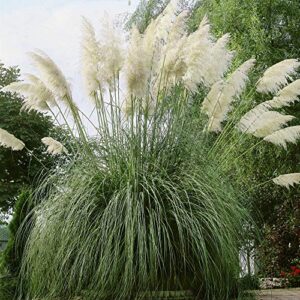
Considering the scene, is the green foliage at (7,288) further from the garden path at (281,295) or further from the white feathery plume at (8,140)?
the garden path at (281,295)

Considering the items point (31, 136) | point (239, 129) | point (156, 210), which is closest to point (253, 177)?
point (239, 129)

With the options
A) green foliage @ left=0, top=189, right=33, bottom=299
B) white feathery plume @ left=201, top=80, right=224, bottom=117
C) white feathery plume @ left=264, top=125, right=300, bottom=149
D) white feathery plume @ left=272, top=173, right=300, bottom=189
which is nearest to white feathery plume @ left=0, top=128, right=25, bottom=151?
green foliage @ left=0, top=189, right=33, bottom=299

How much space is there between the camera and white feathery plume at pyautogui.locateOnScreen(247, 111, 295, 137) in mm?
4459

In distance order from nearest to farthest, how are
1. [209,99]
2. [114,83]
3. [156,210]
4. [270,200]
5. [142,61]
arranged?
[156,210], [142,61], [114,83], [209,99], [270,200]

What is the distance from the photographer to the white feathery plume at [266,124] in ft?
14.6

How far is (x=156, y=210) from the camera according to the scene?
347 cm

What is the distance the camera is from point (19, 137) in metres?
10.6

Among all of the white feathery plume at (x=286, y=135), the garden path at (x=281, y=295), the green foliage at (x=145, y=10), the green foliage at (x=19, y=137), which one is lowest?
the garden path at (x=281, y=295)

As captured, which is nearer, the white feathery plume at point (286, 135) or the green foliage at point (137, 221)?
the green foliage at point (137, 221)

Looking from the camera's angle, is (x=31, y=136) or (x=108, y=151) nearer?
(x=108, y=151)

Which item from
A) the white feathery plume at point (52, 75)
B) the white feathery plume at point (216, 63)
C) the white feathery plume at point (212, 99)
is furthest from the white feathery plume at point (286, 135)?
the white feathery plume at point (52, 75)

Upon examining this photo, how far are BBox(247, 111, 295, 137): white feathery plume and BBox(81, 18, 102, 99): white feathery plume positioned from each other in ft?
4.68

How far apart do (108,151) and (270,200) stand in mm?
4451

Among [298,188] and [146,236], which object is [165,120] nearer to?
[146,236]
